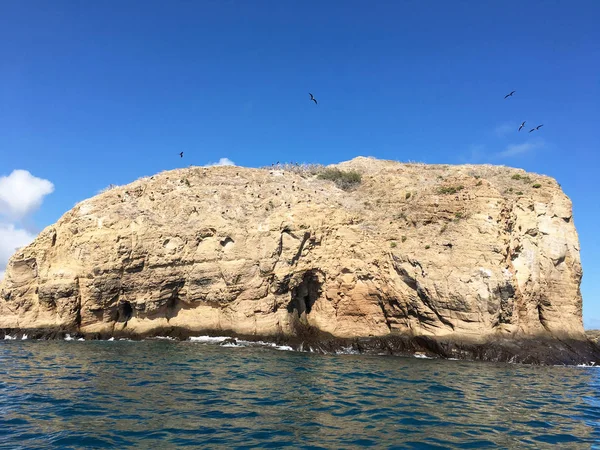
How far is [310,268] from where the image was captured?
87.4ft

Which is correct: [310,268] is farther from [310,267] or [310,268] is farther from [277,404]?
[277,404]

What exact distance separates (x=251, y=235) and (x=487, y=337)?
610 inches

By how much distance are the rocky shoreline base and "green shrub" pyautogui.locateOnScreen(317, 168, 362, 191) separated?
567 inches

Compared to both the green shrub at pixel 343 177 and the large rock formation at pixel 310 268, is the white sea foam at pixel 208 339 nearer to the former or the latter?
the large rock formation at pixel 310 268

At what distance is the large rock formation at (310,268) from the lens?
24.5 meters

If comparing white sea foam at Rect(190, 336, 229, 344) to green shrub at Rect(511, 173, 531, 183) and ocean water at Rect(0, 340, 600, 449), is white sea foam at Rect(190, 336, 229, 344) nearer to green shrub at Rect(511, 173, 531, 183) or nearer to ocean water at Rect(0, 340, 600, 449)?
→ ocean water at Rect(0, 340, 600, 449)

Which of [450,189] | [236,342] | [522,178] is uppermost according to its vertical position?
[522,178]

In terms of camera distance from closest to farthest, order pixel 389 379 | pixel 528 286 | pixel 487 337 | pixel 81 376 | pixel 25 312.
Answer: pixel 81 376
pixel 389 379
pixel 487 337
pixel 528 286
pixel 25 312

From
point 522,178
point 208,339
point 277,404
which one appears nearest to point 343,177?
point 522,178

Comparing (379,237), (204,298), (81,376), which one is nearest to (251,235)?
(204,298)

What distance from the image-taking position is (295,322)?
2622 cm

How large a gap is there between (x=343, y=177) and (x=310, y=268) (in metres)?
12.5

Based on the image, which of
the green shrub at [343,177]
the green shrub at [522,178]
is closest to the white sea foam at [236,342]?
the green shrub at [343,177]

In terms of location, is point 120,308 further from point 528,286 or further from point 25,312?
point 528,286
